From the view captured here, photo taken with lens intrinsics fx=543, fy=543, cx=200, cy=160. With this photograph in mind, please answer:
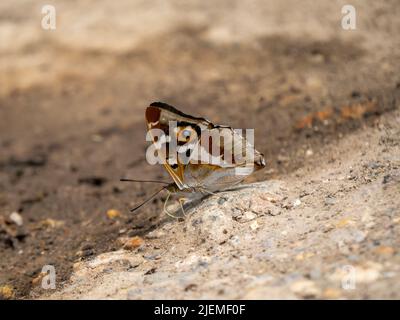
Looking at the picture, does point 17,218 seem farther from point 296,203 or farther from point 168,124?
point 296,203

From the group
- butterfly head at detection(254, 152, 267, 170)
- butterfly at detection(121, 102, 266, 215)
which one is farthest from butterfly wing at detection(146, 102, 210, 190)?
butterfly head at detection(254, 152, 267, 170)

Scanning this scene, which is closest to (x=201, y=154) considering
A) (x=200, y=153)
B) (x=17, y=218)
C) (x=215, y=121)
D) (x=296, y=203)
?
(x=200, y=153)

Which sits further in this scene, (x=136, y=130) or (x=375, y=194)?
(x=136, y=130)

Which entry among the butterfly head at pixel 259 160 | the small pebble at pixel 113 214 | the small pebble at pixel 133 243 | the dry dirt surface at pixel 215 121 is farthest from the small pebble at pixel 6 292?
the butterfly head at pixel 259 160
